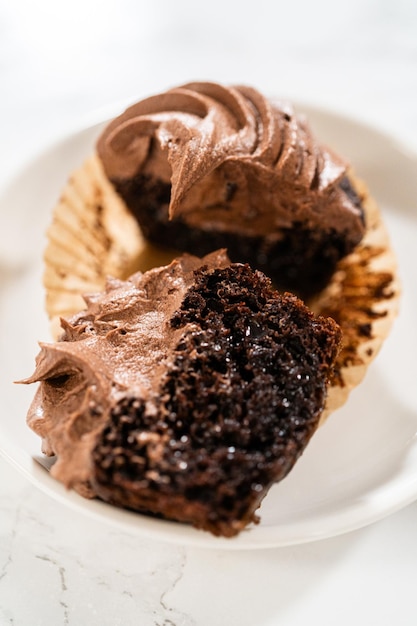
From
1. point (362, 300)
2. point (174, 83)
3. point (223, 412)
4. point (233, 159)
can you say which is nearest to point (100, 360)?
point (223, 412)

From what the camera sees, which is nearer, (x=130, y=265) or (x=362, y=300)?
(x=362, y=300)

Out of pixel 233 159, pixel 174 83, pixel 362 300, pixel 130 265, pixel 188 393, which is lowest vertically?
pixel 130 265

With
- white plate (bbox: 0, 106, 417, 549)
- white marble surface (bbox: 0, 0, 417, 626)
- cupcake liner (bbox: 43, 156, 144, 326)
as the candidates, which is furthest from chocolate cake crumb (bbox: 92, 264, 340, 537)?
cupcake liner (bbox: 43, 156, 144, 326)

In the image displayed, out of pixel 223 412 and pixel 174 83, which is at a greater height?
pixel 174 83

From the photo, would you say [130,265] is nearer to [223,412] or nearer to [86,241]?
[86,241]

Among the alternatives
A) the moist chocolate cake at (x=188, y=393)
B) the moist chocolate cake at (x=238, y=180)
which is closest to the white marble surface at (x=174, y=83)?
the moist chocolate cake at (x=188, y=393)

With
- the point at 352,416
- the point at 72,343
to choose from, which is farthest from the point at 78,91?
the point at 352,416

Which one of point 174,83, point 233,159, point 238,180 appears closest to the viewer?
point 233,159
